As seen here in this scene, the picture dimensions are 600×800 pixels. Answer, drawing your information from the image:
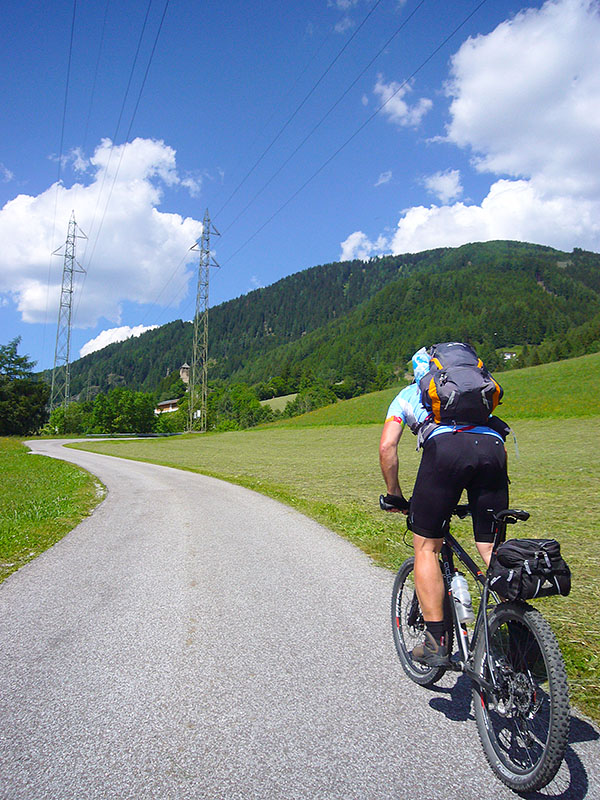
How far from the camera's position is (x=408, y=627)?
12.9ft

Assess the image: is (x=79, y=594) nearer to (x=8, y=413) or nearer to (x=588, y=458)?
(x=588, y=458)

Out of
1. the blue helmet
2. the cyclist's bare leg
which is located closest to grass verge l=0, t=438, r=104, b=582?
the cyclist's bare leg

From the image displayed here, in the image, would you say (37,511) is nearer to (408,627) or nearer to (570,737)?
(408,627)

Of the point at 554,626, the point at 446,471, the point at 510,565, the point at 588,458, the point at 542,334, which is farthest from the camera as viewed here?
the point at 542,334

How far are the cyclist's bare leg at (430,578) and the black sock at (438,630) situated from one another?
0.08 feet

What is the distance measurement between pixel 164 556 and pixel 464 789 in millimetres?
5742

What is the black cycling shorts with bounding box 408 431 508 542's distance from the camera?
3023 millimetres

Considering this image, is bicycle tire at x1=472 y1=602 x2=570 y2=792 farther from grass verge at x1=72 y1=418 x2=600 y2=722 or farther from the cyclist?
grass verge at x1=72 y1=418 x2=600 y2=722

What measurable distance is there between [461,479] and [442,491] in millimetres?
139

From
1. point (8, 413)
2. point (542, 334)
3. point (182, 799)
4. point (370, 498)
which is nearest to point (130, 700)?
A: point (182, 799)

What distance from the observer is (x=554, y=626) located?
187 inches

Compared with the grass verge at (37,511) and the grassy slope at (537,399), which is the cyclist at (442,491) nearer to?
the grass verge at (37,511)

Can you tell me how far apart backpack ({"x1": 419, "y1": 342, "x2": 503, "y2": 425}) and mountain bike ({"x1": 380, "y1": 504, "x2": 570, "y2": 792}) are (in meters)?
0.61

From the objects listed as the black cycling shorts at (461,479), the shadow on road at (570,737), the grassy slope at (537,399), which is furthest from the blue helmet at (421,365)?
the grassy slope at (537,399)
